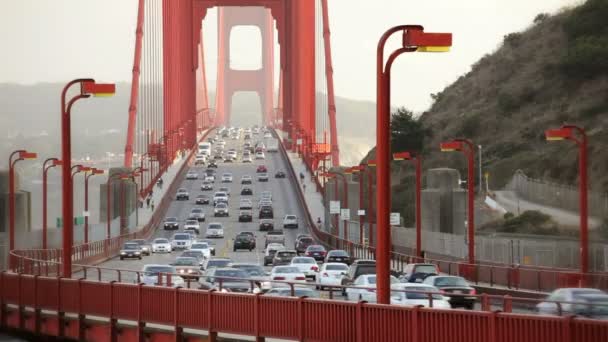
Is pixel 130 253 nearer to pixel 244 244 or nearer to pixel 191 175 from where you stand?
pixel 244 244

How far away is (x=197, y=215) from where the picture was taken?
118500mm

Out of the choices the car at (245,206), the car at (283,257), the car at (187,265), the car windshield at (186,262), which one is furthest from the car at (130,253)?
the car at (245,206)

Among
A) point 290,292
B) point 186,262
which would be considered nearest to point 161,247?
point 186,262

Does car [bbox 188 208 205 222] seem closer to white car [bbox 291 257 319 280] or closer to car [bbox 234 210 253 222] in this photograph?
car [bbox 234 210 253 222]

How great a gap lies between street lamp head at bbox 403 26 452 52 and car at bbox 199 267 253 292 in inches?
243

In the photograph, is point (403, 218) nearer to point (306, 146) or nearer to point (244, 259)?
point (244, 259)

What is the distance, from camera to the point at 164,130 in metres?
174

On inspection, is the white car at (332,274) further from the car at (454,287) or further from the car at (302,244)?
the car at (302,244)

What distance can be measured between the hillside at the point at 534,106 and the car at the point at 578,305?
168 feet

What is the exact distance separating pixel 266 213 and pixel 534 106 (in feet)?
74.6

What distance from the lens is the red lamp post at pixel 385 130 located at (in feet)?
75.6

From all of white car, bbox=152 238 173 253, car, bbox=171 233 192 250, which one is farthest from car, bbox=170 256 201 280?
car, bbox=171 233 192 250

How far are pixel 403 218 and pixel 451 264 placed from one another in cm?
4955

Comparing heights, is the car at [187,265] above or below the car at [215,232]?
above
